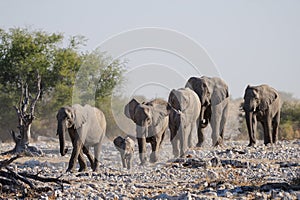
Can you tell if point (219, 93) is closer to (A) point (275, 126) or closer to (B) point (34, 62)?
(A) point (275, 126)

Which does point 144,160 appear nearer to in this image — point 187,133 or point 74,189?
point 187,133

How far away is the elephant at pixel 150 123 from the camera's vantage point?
23953mm

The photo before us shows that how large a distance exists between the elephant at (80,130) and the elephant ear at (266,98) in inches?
303

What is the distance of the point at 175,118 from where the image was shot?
26.1 m

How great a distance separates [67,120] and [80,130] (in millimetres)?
924

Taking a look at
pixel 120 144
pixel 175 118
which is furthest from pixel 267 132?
pixel 120 144

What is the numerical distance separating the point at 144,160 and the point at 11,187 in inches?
349

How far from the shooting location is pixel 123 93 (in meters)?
44.5

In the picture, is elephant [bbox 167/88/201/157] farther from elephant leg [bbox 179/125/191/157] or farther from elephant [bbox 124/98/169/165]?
elephant [bbox 124/98/169/165]

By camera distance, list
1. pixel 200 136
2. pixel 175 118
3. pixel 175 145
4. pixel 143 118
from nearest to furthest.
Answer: pixel 143 118 → pixel 175 145 → pixel 175 118 → pixel 200 136

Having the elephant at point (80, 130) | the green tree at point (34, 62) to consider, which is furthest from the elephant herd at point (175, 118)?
the green tree at point (34, 62)

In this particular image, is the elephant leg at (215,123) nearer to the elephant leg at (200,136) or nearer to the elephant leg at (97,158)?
the elephant leg at (200,136)

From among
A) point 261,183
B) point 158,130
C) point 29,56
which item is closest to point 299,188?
point 261,183

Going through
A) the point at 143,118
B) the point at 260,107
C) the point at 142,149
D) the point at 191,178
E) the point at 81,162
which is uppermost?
the point at 260,107
